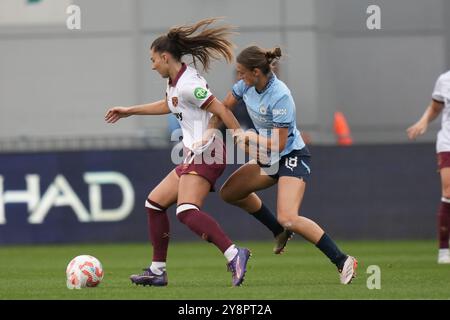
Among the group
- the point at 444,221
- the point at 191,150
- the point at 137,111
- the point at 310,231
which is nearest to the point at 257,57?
the point at 191,150

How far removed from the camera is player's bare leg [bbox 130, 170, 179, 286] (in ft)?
32.7

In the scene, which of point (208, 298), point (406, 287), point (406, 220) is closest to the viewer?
point (208, 298)

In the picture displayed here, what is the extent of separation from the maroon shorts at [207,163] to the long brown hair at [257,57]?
0.60 metres

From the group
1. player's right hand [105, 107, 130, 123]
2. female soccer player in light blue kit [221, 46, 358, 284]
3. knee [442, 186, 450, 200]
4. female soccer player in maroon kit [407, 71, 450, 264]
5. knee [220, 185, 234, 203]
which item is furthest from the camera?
knee [442, 186, 450, 200]

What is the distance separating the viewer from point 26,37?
20.6 meters

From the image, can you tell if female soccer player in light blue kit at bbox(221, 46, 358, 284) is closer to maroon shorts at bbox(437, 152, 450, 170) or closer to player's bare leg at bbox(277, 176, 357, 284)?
player's bare leg at bbox(277, 176, 357, 284)

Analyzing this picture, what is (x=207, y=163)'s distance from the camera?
386 inches

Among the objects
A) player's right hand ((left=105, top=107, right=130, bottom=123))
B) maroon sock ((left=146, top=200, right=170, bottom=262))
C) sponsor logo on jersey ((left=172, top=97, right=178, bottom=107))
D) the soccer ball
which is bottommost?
the soccer ball

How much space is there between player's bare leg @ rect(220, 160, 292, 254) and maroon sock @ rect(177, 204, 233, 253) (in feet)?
2.52

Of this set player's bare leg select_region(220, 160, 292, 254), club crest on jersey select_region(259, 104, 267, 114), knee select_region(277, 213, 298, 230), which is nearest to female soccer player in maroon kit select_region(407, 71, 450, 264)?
player's bare leg select_region(220, 160, 292, 254)

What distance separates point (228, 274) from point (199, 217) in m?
1.74

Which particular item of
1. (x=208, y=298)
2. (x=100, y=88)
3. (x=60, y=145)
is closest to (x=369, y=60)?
(x=100, y=88)

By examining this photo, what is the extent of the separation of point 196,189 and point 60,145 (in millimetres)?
8261

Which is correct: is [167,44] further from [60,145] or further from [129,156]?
[60,145]
